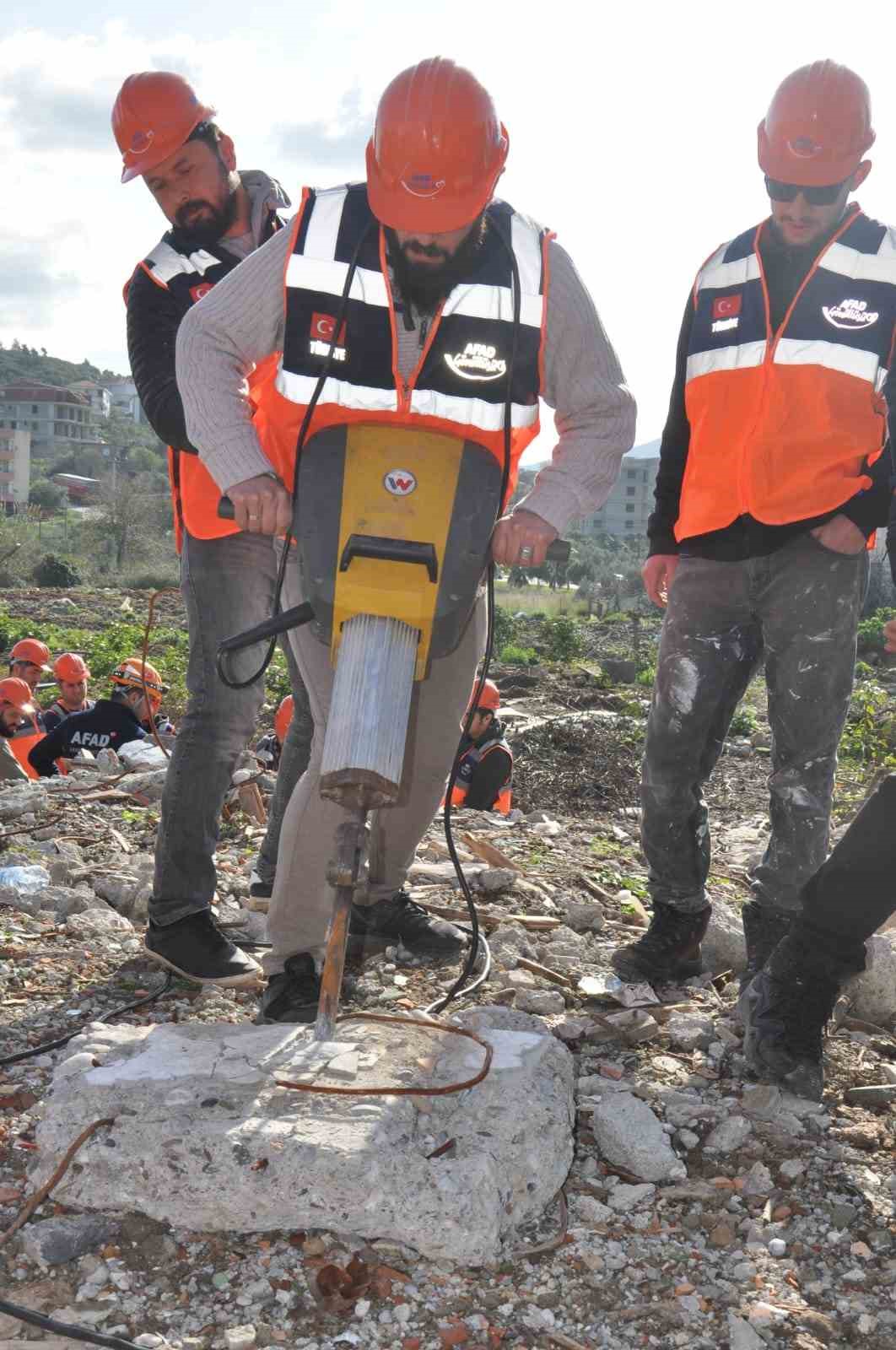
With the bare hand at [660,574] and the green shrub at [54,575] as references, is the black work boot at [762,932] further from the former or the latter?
the green shrub at [54,575]

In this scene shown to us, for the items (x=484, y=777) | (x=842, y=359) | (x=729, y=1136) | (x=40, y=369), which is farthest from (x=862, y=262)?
(x=40, y=369)

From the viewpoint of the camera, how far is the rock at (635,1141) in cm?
255

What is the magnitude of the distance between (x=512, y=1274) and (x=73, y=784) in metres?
4.96

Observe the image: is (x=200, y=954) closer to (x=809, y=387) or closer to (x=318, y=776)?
(x=318, y=776)

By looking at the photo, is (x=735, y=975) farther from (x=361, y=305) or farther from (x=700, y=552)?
(x=361, y=305)

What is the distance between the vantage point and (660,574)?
382cm

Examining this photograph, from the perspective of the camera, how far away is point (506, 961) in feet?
12.2

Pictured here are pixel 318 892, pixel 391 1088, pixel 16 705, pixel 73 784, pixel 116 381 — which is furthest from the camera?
pixel 116 381

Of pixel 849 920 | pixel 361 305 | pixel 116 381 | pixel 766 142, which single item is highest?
pixel 116 381

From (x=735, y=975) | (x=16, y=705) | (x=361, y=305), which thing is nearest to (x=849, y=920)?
(x=735, y=975)

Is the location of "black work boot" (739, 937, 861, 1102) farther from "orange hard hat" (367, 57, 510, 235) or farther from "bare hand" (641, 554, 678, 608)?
"orange hard hat" (367, 57, 510, 235)

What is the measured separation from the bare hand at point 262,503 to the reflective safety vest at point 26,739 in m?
6.68

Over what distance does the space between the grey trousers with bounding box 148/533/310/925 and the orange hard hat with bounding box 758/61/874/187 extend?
1.74 m

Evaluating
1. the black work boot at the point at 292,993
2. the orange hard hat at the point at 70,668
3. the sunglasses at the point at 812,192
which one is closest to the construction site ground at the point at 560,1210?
the black work boot at the point at 292,993
